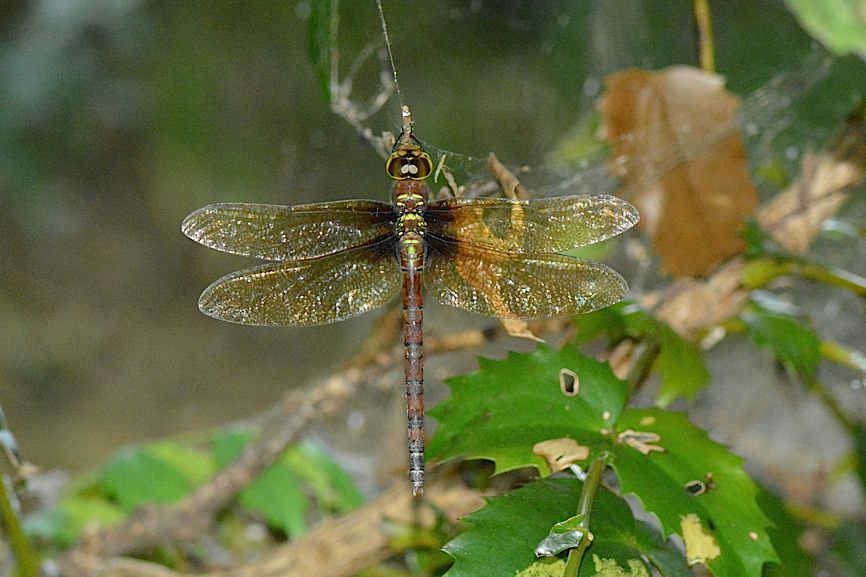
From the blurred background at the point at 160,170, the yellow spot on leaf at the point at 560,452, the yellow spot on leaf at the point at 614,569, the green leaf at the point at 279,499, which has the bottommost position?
the yellow spot on leaf at the point at 614,569

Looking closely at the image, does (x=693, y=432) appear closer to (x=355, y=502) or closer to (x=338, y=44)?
(x=338, y=44)

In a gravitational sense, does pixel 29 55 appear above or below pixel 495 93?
above

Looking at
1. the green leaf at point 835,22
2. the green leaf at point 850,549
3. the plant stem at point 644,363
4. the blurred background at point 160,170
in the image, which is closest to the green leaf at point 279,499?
the blurred background at point 160,170

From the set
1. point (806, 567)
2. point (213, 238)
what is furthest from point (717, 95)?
point (213, 238)

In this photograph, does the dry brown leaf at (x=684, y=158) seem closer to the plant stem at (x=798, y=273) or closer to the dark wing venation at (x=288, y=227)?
the plant stem at (x=798, y=273)

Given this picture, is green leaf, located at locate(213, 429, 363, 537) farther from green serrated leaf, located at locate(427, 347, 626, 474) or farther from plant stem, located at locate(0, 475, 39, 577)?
green serrated leaf, located at locate(427, 347, 626, 474)

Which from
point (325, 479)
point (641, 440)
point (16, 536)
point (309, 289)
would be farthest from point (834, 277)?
point (16, 536)
